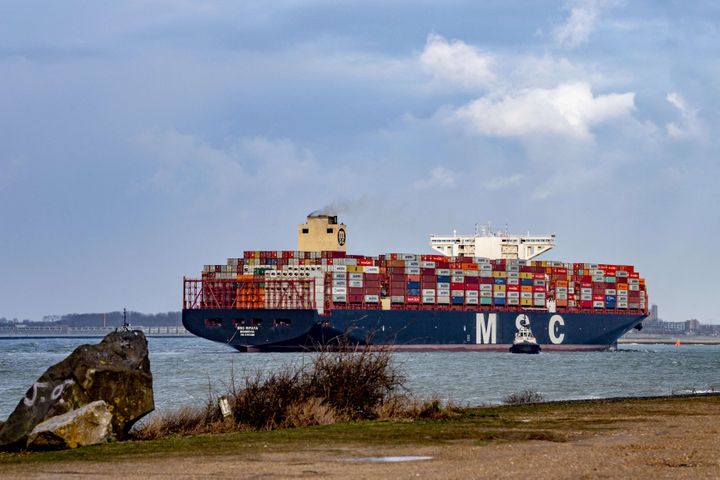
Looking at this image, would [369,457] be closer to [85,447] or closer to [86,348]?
[85,447]

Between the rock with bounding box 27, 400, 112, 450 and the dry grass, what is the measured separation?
4.48 feet

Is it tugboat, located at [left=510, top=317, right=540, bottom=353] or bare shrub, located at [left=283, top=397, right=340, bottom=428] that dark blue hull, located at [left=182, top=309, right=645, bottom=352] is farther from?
bare shrub, located at [left=283, top=397, right=340, bottom=428]

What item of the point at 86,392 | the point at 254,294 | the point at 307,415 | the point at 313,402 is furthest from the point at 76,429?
the point at 254,294

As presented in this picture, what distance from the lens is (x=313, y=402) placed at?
19.6 meters

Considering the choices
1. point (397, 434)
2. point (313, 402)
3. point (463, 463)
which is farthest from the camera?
point (313, 402)

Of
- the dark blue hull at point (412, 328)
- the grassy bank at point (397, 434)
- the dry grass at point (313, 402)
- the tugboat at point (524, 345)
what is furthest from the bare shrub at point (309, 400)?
the tugboat at point (524, 345)

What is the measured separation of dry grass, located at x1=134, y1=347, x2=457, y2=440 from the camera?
62.6ft

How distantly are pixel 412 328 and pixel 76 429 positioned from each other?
275ft

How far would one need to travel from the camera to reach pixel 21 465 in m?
14.7

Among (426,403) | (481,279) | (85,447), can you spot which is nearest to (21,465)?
(85,447)

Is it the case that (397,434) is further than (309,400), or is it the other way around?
(309,400)

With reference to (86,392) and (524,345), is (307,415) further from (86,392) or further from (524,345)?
(524,345)

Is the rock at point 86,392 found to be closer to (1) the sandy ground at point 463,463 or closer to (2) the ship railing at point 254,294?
(1) the sandy ground at point 463,463

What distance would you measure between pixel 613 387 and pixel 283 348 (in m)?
49.6
